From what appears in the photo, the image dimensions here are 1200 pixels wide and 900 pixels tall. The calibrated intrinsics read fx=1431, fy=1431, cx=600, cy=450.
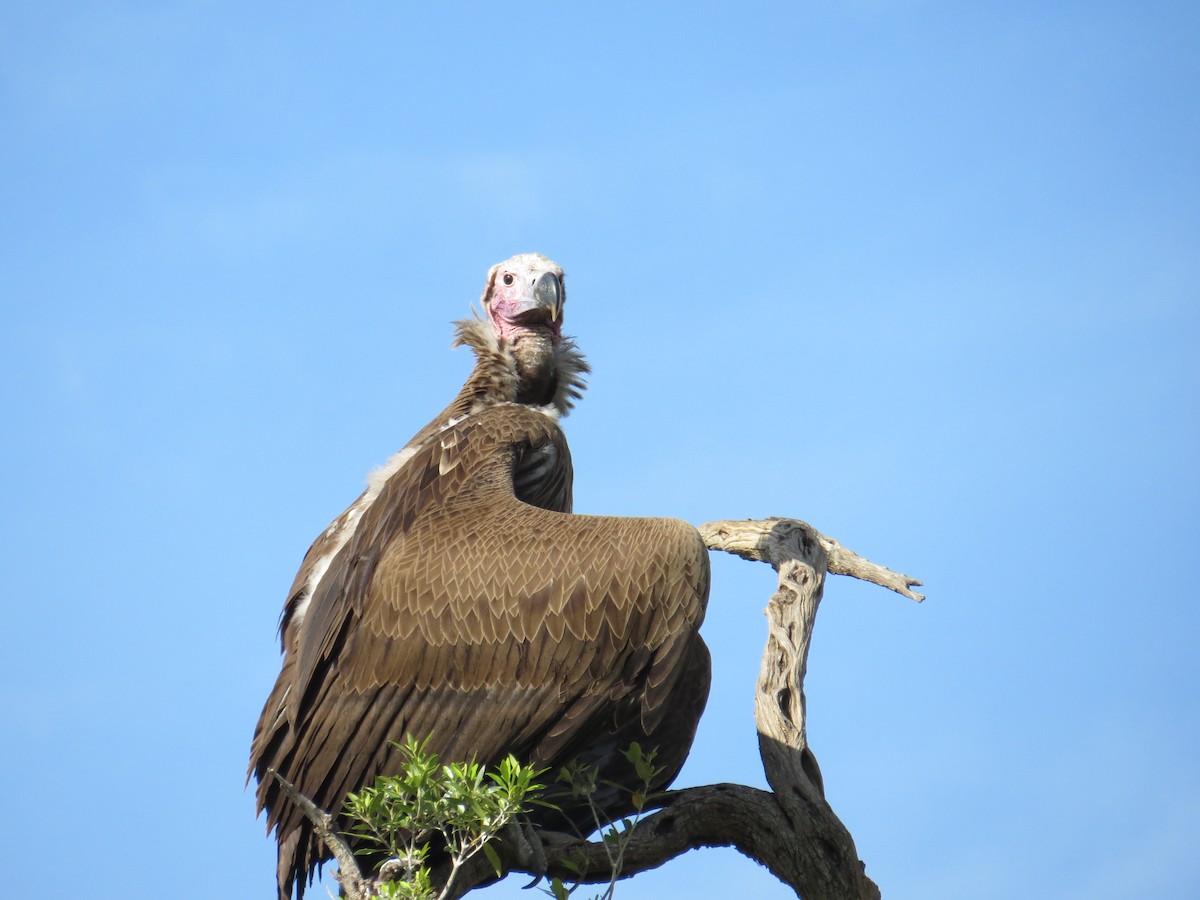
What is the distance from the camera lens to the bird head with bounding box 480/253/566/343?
858 cm

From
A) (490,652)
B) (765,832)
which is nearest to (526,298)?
(490,652)

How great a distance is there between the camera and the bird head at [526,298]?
28.1 feet

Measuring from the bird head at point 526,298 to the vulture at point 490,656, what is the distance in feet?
5.54

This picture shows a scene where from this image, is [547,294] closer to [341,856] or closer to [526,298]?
[526,298]

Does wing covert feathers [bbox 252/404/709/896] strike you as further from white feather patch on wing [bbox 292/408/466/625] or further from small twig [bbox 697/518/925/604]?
small twig [bbox 697/518/925/604]

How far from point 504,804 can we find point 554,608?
1408mm

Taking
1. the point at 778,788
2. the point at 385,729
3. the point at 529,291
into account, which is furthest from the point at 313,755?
the point at 529,291

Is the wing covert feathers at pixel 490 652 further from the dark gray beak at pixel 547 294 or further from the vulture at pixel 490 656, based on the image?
the dark gray beak at pixel 547 294

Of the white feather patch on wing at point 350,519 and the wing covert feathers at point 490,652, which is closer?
the wing covert feathers at point 490,652

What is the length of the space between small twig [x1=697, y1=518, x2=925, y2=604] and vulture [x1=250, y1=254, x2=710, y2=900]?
1357 millimetres

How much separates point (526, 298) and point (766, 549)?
A: 81.4 inches

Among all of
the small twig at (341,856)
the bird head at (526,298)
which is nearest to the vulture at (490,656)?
the small twig at (341,856)

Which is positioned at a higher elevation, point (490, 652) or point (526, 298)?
point (526, 298)

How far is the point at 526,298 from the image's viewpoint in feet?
28.2
